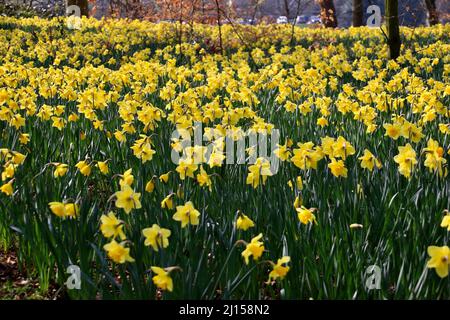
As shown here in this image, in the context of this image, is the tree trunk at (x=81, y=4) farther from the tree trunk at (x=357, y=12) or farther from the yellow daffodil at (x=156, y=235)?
the yellow daffodil at (x=156, y=235)

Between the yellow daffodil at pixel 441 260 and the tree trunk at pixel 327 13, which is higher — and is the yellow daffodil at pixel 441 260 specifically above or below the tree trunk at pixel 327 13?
below

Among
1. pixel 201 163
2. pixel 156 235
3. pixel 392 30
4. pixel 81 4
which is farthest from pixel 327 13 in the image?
pixel 156 235

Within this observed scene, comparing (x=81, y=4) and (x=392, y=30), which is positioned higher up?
(x=81, y=4)

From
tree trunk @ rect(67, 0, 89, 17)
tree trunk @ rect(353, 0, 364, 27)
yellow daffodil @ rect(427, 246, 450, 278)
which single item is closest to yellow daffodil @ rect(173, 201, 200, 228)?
yellow daffodil @ rect(427, 246, 450, 278)

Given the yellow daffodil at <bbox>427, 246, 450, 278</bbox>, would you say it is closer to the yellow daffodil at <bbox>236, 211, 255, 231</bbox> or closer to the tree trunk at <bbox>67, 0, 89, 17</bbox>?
the yellow daffodil at <bbox>236, 211, 255, 231</bbox>

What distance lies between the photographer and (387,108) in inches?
185

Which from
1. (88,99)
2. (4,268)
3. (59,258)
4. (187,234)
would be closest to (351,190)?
(187,234)

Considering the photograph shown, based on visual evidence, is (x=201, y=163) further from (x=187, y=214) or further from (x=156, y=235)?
(x=156, y=235)

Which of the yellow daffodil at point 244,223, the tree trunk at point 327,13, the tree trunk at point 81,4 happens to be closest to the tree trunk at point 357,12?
the tree trunk at point 327,13

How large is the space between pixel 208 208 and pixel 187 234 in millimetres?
437

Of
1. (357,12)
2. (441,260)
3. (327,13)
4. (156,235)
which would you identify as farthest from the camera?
(357,12)

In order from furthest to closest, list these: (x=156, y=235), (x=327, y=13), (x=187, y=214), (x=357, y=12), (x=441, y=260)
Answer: (x=357, y=12) → (x=327, y=13) → (x=187, y=214) → (x=156, y=235) → (x=441, y=260)

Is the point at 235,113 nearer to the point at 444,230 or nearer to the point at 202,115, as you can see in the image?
the point at 202,115

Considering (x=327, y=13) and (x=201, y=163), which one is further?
(x=327, y=13)
